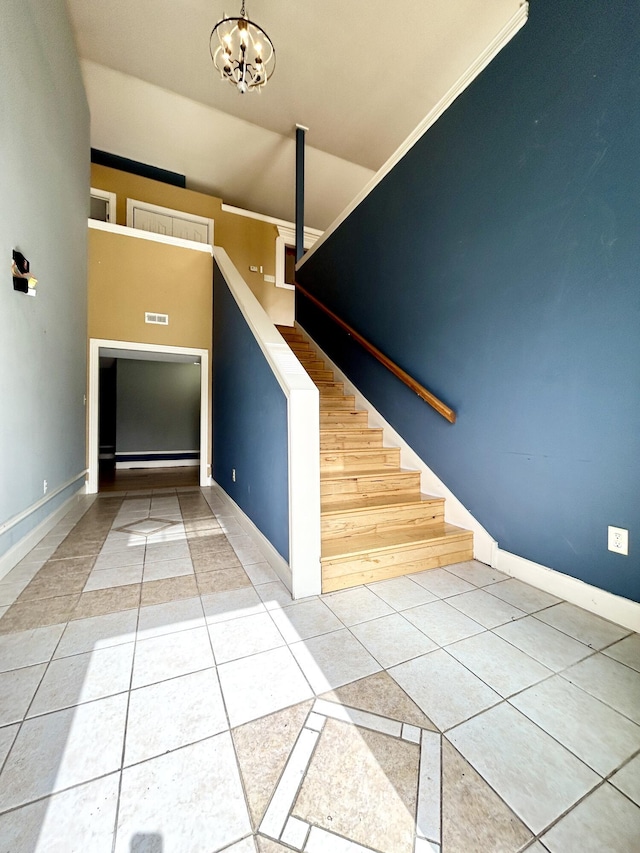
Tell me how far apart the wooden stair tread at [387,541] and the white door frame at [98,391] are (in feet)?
9.67

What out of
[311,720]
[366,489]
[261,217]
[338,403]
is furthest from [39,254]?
[261,217]

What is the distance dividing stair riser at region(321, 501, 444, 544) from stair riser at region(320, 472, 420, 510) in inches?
6.8

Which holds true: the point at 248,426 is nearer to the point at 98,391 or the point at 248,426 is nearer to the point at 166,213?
the point at 98,391

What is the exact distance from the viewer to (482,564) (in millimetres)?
2223

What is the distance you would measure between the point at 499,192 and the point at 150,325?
4028mm

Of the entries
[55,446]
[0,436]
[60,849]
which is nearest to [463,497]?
[60,849]

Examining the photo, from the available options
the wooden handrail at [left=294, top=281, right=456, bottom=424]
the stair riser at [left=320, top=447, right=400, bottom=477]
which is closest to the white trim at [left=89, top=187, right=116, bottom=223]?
the wooden handrail at [left=294, top=281, right=456, bottom=424]

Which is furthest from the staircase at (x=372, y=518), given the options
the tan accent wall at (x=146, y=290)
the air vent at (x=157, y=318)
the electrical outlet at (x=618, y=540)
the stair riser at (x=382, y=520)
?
the air vent at (x=157, y=318)

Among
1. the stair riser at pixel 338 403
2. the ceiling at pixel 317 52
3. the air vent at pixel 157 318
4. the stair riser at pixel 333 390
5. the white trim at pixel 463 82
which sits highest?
the ceiling at pixel 317 52

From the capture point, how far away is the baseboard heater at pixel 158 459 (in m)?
7.18

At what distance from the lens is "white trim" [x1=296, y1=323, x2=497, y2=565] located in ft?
7.35

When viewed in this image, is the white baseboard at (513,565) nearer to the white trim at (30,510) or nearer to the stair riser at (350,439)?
the stair riser at (350,439)

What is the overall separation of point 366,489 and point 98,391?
142 inches

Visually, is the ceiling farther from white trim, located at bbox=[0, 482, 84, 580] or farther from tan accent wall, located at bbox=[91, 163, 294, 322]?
white trim, located at bbox=[0, 482, 84, 580]
